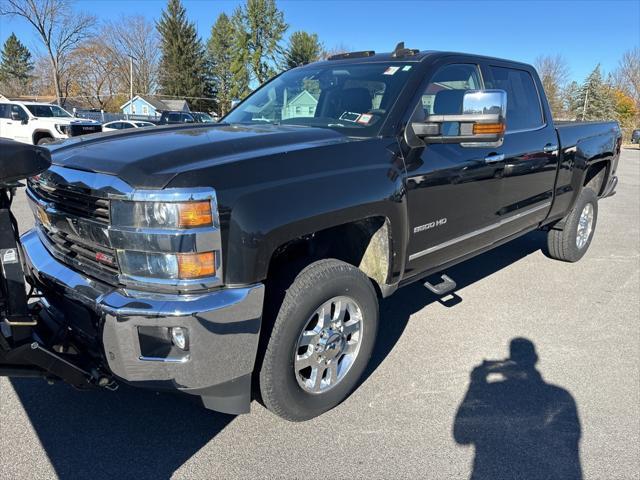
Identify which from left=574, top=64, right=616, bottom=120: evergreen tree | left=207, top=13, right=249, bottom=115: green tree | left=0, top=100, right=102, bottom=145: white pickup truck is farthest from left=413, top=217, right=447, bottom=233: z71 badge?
left=574, top=64, right=616, bottom=120: evergreen tree

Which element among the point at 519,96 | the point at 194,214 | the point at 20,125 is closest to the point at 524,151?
the point at 519,96

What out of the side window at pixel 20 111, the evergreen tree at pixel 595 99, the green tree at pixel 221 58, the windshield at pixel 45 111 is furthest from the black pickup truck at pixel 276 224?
the evergreen tree at pixel 595 99

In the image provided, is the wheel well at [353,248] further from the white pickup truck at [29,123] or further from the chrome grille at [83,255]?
the white pickup truck at [29,123]

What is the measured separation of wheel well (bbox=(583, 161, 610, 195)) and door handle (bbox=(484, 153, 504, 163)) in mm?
2613

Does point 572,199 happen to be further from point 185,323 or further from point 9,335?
point 9,335

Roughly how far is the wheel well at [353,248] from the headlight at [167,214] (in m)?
0.71

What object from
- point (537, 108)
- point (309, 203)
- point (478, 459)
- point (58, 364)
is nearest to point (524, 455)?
point (478, 459)

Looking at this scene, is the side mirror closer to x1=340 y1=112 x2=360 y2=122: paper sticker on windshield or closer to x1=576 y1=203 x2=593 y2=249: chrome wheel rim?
x1=340 y1=112 x2=360 y2=122: paper sticker on windshield

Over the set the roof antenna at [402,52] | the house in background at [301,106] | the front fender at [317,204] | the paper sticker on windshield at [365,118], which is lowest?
the front fender at [317,204]

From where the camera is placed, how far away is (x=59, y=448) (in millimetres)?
2590

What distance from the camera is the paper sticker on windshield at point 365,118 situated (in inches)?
125

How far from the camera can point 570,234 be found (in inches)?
225

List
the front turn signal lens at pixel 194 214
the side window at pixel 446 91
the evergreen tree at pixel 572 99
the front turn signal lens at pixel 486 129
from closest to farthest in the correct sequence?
the front turn signal lens at pixel 194 214 → the front turn signal lens at pixel 486 129 → the side window at pixel 446 91 → the evergreen tree at pixel 572 99

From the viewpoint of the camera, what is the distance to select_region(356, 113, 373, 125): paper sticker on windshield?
3163 mm
